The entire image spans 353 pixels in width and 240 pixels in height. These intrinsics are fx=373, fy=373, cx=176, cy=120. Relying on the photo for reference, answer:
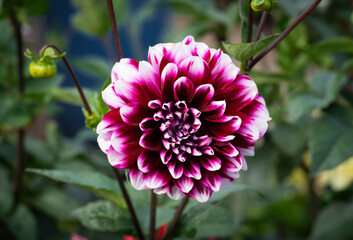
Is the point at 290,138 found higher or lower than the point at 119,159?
lower

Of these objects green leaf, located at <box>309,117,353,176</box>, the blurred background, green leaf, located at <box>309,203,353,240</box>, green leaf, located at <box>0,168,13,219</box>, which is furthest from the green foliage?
green leaf, located at <box>309,203,353,240</box>

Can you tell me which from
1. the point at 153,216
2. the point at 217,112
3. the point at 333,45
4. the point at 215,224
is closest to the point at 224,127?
the point at 217,112

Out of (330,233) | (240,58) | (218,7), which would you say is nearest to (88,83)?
(218,7)

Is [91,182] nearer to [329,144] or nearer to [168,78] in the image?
[168,78]

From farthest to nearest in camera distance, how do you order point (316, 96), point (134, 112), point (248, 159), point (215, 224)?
1. point (248, 159)
2. point (316, 96)
3. point (215, 224)
4. point (134, 112)

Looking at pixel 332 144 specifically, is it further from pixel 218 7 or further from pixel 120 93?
pixel 218 7

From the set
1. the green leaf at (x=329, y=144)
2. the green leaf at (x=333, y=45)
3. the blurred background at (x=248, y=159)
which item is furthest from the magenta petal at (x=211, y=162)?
the green leaf at (x=333, y=45)

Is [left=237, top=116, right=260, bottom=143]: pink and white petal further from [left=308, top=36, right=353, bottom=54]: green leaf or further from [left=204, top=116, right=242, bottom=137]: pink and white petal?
[left=308, top=36, right=353, bottom=54]: green leaf
